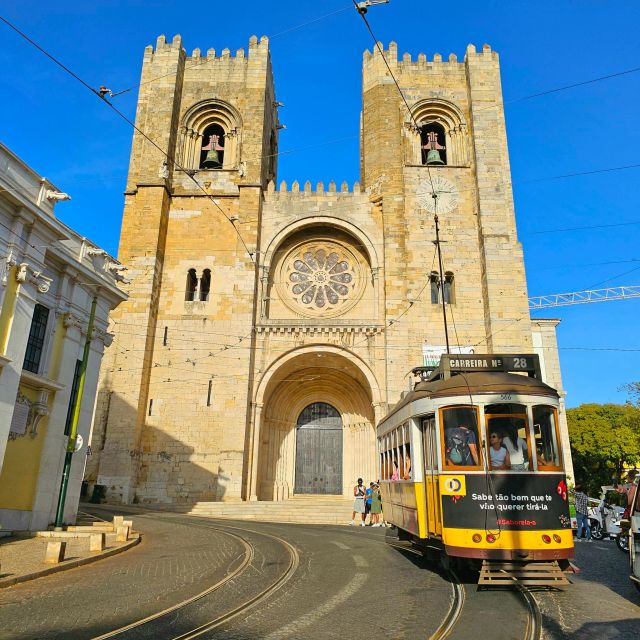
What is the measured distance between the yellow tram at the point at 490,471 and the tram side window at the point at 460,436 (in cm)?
1

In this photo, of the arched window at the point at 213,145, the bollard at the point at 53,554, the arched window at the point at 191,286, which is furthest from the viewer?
the arched window at the point at 213,145

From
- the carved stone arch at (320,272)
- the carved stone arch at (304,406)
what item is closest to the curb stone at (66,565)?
the carved stone arch at (304,406)

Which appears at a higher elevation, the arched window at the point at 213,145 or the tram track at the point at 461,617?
the arched window at the point at 213,145

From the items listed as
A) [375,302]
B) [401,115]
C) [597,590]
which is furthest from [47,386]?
[401,115]

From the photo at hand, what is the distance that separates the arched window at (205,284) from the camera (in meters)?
23.3

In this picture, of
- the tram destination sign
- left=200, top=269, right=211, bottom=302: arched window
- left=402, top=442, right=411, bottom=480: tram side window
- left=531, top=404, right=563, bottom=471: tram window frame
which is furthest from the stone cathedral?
left=531, top=404, right=563, bottom=471: tram window frame

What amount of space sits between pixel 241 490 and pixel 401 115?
18.3 meters

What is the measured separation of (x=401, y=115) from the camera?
Answer: 25.3m

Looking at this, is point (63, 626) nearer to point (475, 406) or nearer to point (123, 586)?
point (123, 586)

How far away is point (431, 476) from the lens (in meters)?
7.06

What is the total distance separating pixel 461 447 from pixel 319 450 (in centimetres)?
1851

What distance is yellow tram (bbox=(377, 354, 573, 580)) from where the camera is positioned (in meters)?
6.33

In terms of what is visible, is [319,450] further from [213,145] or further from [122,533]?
[213,145]

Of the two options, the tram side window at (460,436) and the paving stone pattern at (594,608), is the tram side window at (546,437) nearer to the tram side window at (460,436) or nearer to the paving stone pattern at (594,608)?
the tram side window at (460,436)
